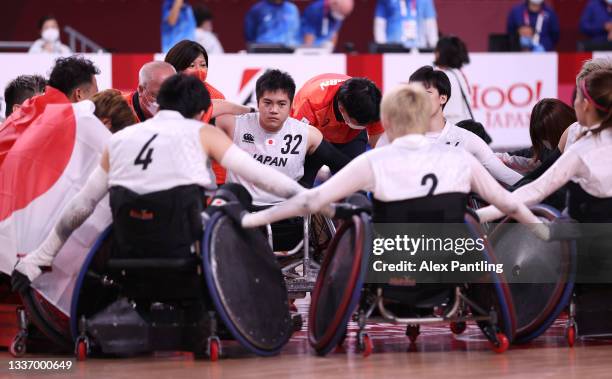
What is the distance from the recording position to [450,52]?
1010 centimetres

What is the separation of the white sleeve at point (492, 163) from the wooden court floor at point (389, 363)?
1.33m

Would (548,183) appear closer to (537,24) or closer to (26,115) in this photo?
(26,115)

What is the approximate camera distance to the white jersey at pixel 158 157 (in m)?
5.38

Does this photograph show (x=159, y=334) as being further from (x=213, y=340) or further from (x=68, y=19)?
(x=68, y=19)

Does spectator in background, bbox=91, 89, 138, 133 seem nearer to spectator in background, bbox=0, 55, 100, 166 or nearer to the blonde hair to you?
spectator in background, bbox=0, 55, 100, 166

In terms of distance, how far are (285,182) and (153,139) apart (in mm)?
650

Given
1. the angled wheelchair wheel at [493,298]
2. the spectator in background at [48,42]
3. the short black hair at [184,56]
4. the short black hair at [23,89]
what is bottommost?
the angled wheelchair wheel at [493,298]

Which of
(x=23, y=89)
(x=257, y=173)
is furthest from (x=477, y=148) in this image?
(x=23, y=89)

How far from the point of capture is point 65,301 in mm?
5711

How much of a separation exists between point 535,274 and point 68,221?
2.36 m

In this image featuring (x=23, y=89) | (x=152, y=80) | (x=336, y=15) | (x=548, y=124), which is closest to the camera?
(x=152, y=80)

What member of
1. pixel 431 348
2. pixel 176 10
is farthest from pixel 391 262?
pixel 176 10

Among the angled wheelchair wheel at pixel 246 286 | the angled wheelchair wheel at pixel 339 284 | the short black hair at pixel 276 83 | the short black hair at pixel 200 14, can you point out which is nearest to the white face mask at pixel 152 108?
the short black hair at pixel 276 83

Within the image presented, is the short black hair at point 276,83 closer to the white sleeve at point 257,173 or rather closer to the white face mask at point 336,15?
the white sleeve at point 257,173
